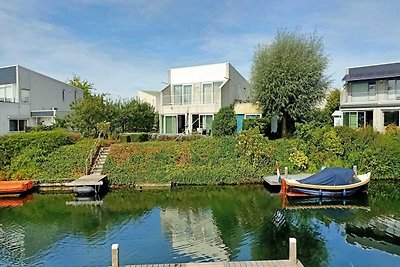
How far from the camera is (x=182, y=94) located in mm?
40312

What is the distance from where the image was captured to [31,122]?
41062 millimetres

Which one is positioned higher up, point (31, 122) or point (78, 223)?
point (31, 122)

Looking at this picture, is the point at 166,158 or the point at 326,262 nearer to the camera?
the point at 326,262

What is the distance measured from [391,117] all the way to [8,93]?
3919 cm

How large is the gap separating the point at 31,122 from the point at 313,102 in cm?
2991

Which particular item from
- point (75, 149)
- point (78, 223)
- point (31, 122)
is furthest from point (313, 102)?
point (31, 122)

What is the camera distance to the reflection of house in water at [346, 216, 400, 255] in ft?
49.4

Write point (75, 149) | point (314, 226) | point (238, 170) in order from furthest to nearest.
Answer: point (75, 149)
point (238, 170)
point (314, 226)

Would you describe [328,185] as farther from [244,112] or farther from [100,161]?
[100,161]

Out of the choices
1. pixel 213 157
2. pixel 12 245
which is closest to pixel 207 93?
pixel 213 157

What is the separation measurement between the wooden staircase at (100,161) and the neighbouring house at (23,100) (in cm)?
1223

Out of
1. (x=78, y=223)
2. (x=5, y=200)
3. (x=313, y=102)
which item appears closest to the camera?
(x=78, y=223)

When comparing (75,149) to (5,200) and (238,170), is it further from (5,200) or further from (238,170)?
(238,170)

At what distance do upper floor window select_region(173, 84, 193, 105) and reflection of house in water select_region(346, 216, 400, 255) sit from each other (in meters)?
24.7
